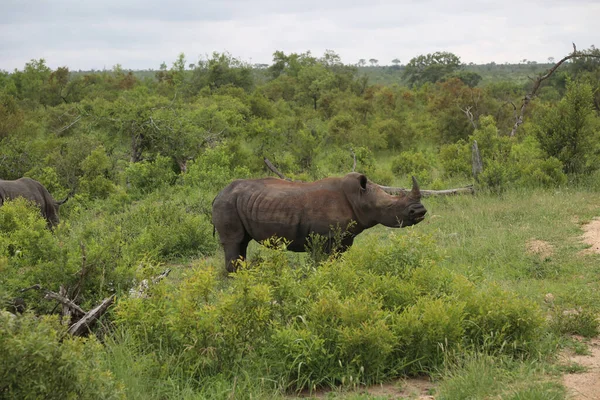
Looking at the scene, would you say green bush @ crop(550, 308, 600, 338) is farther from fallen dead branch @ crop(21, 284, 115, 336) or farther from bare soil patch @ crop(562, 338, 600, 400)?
fallen dead branch @ crop(21, 284, 115, 336)

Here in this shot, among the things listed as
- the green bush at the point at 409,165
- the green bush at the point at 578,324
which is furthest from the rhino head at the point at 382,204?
the green bush at the point at 409,165

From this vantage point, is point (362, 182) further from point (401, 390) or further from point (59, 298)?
point (59, 298)

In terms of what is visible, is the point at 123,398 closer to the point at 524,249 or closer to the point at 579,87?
the point at 524,249

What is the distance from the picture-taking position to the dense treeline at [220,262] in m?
4.76

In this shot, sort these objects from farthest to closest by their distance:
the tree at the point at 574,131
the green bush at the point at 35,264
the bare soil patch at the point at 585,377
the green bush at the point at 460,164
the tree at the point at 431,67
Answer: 1. the tree at the point at 431,67
2. the green bush at the point at 460,164
3. the tree at the point at 574,131
4. the green bush at the point at 35,264
5. the bare soil patch at the point at 585,377

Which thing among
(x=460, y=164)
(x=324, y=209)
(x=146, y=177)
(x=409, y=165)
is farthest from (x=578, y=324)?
(x=409, y=165)

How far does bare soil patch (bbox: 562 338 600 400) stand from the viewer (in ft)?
14.5

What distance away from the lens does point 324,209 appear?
732 centimetres

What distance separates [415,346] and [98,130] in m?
14.5

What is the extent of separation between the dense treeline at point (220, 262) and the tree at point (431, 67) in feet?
97.2

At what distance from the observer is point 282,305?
5.35 meters

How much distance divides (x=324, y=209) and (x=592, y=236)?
4195 millimetres

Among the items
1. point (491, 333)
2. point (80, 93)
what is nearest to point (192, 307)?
point (491, 333)

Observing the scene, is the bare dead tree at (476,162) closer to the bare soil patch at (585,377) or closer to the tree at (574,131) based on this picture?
the tree at (574,131)
